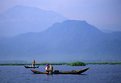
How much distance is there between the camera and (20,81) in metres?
25.8

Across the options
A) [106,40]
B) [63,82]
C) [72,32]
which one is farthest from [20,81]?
[72,32]

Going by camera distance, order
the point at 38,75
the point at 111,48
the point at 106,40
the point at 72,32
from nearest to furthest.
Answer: the point at 38,75, the point at 111,48, the point at 106,40, the point at 72,32

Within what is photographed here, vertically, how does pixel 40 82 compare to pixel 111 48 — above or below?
below

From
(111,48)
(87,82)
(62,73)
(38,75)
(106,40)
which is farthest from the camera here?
(106,40)

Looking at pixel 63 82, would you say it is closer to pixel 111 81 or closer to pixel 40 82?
pixel 40 82

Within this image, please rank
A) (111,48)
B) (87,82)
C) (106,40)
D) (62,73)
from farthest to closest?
(106,40), (111,48), (62,73), (87,82)

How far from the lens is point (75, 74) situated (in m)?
29.6

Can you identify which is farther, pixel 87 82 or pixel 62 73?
pixel 62 73

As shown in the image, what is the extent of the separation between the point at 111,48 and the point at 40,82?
375ft

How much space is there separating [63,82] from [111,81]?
3.15 m

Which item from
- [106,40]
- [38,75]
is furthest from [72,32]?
[38,75]

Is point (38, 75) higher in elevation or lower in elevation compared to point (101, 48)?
lower

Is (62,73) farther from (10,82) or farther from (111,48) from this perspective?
(111,48)

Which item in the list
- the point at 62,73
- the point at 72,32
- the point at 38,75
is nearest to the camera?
the point at 62,73
